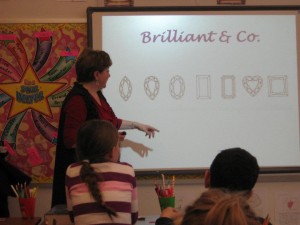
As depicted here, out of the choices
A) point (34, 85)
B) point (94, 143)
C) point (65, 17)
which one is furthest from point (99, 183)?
point (65, 17)

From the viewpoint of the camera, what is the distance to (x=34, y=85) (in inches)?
132

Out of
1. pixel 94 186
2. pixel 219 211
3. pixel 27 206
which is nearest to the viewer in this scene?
pixel 219 211

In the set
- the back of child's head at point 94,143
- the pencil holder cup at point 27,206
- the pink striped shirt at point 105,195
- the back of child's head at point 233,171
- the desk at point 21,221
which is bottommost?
the desk at point 21,221

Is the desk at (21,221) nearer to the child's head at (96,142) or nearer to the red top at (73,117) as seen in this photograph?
the red top at (73,117)

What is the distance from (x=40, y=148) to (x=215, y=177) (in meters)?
1.86

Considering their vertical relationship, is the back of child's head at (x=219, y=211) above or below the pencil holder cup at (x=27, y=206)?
above

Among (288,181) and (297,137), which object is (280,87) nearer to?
(297,137)

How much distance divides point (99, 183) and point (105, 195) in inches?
2.1

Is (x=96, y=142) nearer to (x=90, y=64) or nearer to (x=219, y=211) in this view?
(x=90, y=64)

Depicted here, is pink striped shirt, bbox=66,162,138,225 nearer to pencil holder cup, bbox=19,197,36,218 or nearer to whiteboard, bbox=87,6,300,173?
pencil holder cup, bbox=19,197,36,218

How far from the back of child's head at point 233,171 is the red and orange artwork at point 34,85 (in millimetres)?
1819

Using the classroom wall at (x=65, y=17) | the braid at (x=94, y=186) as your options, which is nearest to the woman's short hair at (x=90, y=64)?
the classroom wall at (x=65, y=17)

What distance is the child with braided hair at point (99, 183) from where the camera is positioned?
1941mm

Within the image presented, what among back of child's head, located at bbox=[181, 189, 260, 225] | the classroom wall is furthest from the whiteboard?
back of child's head, located at bbox=[181, 189, 260, 225]
